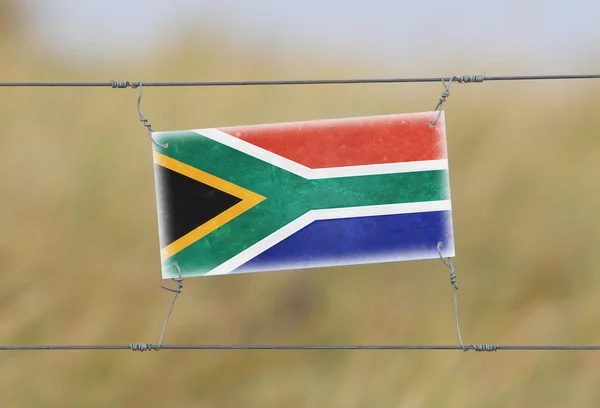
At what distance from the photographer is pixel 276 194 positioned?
1547 mm

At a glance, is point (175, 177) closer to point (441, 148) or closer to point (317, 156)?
point (317, 156)

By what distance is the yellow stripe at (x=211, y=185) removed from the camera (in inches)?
60.7

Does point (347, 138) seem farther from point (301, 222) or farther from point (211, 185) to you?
point (211, 185)

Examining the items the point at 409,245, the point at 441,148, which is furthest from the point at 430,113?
the point at 409,245

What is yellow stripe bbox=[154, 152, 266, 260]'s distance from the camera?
1542 millimetres

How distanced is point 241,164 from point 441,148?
489 millimetres

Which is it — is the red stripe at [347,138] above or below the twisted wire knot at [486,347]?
above

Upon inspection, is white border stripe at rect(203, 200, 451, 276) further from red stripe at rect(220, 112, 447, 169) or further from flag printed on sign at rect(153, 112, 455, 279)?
red stripe at rect(220, 112, 447, 169)

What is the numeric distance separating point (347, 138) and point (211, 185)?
1.16 feet

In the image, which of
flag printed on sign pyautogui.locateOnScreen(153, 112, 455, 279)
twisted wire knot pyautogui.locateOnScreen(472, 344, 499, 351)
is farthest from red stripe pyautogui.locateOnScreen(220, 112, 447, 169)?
twisted wire knot pyautogui.locateOnScreen(472, 344, 499, 351)

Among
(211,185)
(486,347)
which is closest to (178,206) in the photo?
(211,185)

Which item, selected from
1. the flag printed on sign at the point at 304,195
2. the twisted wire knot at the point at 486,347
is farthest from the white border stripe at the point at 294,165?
the twisted wire knot at the point at 486,347

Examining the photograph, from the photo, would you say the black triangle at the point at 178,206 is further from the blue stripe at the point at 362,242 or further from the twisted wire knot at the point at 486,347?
the twisted wire knot at the point at 486,347

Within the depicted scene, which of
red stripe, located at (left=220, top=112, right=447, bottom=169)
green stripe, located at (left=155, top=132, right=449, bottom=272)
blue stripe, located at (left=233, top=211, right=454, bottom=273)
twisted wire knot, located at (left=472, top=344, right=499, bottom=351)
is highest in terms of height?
red stripe, located at (left=220, top=112, right=447, bottom=169)
